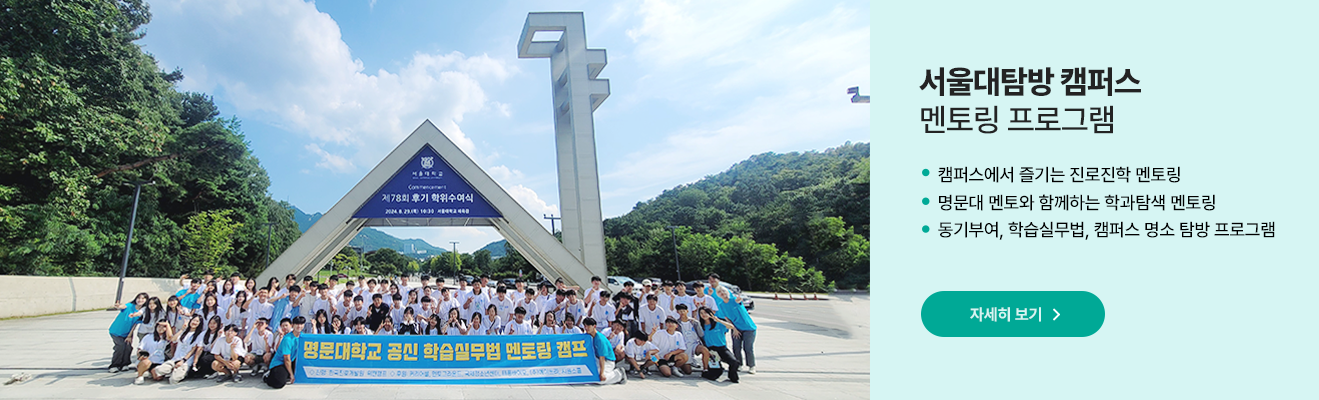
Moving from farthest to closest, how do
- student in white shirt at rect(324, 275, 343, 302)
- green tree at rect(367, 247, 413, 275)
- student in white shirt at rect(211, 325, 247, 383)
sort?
green tree at rect(367, 247, 413, 275) < student in white shirt at rect(324, 275, 343, 302) < student in white shirt at rect(211, 325, 247, 383)

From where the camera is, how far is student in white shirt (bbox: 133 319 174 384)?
6496 millimetres

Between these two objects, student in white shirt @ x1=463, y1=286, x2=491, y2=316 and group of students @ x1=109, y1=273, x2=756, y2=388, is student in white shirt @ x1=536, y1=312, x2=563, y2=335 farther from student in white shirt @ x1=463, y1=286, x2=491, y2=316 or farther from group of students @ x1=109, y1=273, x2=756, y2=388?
student in white shirt @ x1=463, y1=286, x2=491, y2=316

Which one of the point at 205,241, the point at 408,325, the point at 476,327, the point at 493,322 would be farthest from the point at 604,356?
the point at 205,241

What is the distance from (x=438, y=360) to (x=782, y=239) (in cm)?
4126

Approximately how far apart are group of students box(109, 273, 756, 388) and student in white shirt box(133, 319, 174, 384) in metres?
0.01

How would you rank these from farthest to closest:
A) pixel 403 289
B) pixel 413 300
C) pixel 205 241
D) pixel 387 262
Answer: pixel 387 262 < pixel 205 241 < pixel 403 289 < pixel 413 300

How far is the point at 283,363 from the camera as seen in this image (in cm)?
638

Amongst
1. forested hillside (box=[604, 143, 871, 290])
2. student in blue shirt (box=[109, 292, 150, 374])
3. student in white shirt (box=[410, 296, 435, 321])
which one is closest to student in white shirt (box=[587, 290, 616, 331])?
student in white shirt (box=[410, 296, 435, 321])

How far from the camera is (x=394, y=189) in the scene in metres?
14.0

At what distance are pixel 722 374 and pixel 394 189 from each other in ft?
→ 33.1

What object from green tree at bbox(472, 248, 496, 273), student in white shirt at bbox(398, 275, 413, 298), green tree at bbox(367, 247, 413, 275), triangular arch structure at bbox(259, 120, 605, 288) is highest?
triangular arch structure at bbox(259, 120, 605, 288)

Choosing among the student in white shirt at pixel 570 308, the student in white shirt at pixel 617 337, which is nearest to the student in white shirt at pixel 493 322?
the student in white shirt at pixel 570 308

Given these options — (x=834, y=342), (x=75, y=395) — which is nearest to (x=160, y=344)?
(x=75, y=395)

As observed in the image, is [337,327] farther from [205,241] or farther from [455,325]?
[205,241]
